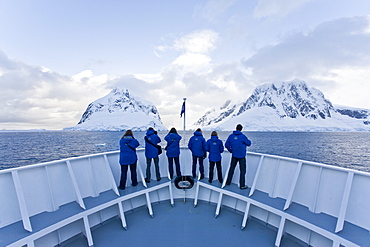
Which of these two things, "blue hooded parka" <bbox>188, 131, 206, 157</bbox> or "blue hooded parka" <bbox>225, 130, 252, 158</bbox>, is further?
"blue hooded parka" <bbox>188, 131, 206, 157</bbox>

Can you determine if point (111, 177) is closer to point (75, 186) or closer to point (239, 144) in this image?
point (75, 186)

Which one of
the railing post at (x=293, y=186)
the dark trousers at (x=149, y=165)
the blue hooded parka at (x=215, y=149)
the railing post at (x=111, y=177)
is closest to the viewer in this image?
the railing post at (x=293, y=186)

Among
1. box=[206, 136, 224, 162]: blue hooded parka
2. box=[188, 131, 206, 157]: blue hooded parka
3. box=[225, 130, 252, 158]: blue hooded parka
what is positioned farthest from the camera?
box=[188, 131, 206, 157]: blue hooded parka

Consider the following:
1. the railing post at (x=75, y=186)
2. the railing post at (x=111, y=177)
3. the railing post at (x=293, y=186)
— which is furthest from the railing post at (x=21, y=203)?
the railing post at (x=293, y=186)

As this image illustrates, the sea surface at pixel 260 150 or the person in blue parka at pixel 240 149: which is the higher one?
the person in blue parka at pixel 240 149

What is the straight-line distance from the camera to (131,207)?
4488mm

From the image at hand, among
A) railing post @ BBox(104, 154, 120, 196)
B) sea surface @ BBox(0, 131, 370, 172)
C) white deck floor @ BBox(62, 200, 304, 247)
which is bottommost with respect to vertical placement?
sea surface @ BBox(0, 131, 370, 172)

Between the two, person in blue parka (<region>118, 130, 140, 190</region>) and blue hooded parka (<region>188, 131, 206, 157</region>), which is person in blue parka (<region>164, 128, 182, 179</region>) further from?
person in blue parka (<region>118, 130, 140, 190</region>)

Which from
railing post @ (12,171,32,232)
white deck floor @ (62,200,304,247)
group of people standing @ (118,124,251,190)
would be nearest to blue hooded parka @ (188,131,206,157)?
group of people standing @ (118,124,251,190)

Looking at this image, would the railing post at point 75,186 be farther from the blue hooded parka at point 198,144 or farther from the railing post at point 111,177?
the blue hooded parka at point 198,144

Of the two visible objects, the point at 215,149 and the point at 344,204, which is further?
the point at 215,149

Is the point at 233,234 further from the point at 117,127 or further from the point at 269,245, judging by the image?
the point at 117,127

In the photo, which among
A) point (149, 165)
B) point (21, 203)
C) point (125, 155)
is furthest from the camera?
point (149, 165)

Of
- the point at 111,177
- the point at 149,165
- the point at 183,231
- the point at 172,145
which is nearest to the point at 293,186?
the point at 183,231
